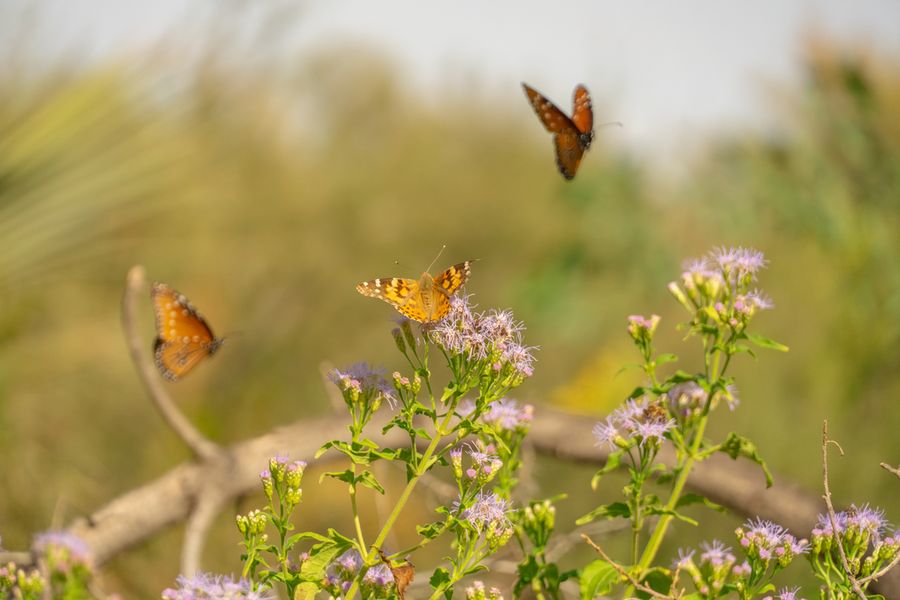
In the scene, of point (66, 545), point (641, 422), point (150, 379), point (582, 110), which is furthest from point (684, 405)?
point (150, 379)

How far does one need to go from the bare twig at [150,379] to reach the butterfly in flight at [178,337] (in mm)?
150

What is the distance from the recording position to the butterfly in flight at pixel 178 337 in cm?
294

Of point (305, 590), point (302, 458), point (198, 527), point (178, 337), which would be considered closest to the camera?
point (305, 590)

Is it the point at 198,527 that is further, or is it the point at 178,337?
the point at 178,337

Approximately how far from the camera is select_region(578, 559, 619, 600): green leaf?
1406 millimetres

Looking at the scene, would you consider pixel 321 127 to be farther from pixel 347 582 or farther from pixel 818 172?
pixel 347 582

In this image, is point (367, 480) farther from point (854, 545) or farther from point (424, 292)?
point (854, 545)

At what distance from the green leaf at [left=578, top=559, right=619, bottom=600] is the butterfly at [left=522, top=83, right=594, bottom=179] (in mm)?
1062

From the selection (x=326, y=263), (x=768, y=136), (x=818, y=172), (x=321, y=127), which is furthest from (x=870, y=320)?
(x=321, y=127)

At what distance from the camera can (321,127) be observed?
1853cm

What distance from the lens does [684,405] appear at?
5.12 feet

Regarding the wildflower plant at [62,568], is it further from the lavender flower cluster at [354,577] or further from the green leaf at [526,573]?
the green leaf at [526,573]

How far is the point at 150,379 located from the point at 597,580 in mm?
1698

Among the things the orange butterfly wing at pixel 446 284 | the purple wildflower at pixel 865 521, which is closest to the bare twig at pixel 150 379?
the orange butterfly wing at pixel 446 284
